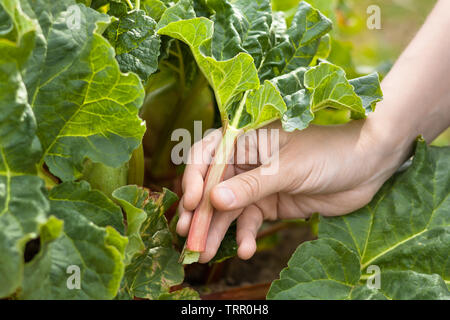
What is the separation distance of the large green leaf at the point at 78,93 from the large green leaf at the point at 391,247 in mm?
423

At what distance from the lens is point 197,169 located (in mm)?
1036

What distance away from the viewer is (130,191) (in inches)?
36.1

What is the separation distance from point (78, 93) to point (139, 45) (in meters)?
0.18

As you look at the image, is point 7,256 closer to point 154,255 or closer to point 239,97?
point 154,255

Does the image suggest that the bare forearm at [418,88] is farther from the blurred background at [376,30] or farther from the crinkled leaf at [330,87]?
the blurred background at [376,30]

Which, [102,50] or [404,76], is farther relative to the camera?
[404,76]

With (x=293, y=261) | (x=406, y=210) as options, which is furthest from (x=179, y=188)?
(x=406, y=210)

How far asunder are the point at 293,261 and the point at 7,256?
21.7 inches

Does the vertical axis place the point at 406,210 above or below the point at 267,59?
below

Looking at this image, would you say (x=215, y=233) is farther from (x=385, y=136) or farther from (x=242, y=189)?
(x=385, y=136)
